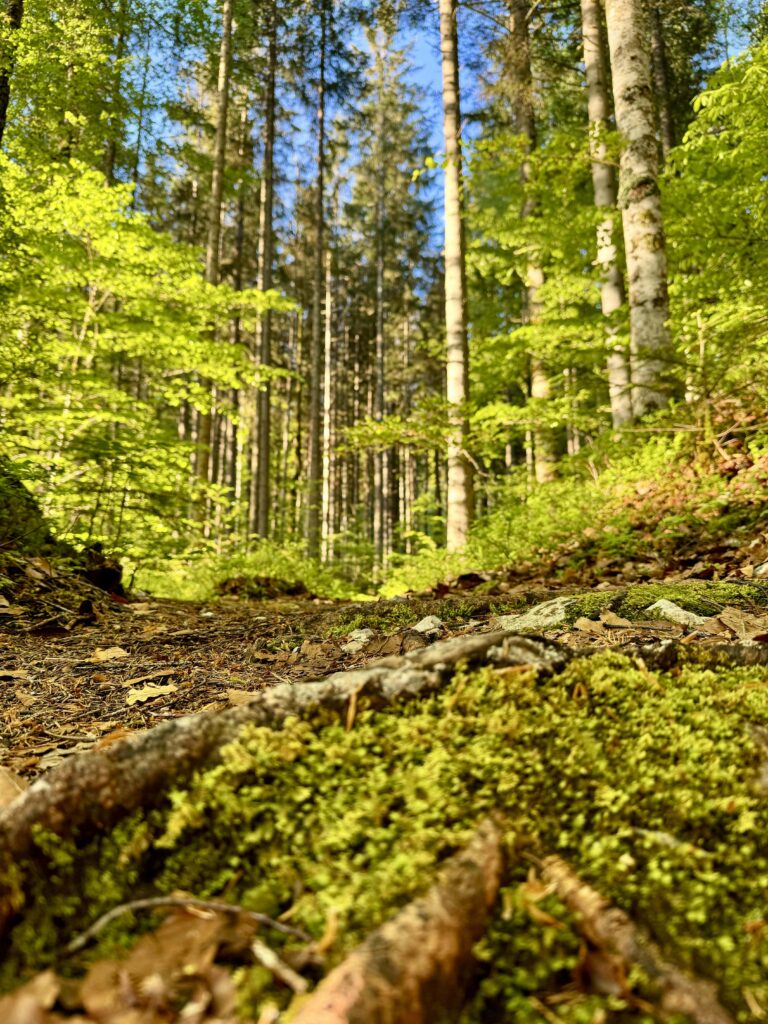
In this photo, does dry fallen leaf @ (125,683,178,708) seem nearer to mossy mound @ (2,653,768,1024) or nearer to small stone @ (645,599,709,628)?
mossy mound @ (2,653,768,1024)

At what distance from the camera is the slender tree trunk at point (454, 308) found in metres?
8.87

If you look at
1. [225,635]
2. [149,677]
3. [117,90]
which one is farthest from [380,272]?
[149,677]

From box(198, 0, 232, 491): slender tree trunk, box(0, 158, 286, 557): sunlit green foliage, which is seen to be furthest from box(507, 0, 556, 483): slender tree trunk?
box(198, 0, 232, 491): slender tree trunk

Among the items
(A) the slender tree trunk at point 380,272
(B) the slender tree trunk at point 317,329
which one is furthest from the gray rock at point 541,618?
(A) the slender tree trunk at point 380,272

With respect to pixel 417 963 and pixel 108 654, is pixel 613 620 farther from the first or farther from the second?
pixel 108 654

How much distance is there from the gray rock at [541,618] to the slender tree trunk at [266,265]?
45.8ft

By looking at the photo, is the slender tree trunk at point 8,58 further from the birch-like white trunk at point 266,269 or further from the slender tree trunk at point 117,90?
the birch-like white trunk at point 266,269

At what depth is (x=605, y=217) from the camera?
9.31 meters

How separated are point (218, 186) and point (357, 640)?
1468 cm

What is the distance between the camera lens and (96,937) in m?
0.86

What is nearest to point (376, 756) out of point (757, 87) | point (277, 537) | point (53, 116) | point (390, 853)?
point (390, 853)

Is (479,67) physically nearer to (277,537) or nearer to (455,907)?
(277,537)

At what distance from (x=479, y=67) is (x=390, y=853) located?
64.2ft

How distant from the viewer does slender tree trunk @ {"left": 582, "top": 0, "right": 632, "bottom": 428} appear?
32.0 feet
